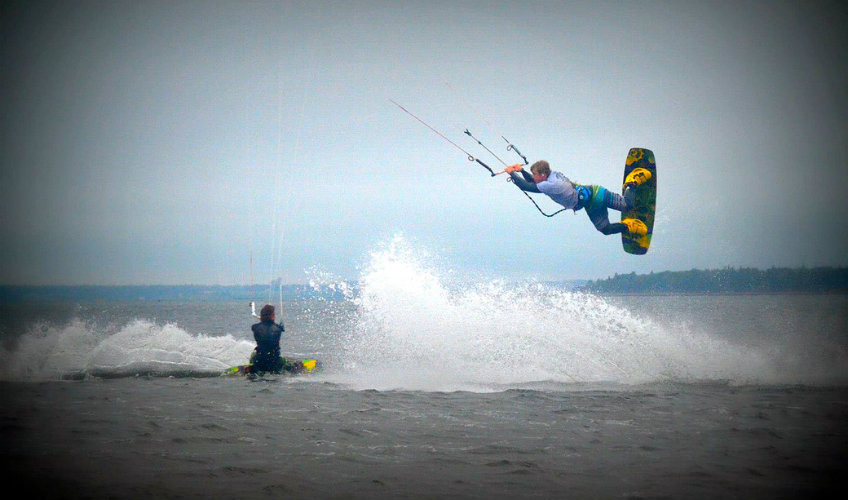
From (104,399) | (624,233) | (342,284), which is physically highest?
(624,233)

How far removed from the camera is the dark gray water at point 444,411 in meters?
7.05

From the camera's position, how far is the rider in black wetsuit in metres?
15.1

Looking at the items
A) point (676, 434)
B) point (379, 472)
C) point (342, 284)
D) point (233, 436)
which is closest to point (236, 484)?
point (379, 472)

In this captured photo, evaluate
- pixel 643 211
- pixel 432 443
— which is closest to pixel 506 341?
pixel 643 211

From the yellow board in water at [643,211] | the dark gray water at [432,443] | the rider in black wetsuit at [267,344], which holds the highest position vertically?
the yellow board in water at [643,211]

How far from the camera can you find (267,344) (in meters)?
15.2

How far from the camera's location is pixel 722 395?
1195 centimetres

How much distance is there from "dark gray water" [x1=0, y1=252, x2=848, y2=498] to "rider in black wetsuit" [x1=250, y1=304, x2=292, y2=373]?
0.79 m

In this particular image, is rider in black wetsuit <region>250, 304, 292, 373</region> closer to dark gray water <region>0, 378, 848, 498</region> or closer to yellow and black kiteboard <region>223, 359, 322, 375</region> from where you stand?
yellow and black kiteboard <region>223, 359, 322, 375</region>

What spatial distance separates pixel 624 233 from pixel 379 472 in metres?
8.09

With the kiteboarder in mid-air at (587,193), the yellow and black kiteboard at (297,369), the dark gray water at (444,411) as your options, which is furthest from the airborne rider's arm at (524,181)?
the yellow and black kiteboard at (297,369)

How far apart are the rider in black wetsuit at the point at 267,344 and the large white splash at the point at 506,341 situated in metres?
1.91

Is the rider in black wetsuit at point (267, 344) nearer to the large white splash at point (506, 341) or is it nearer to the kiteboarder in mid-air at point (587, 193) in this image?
the large white splash at point (506, 341)

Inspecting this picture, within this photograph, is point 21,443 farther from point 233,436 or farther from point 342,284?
point 342,284
